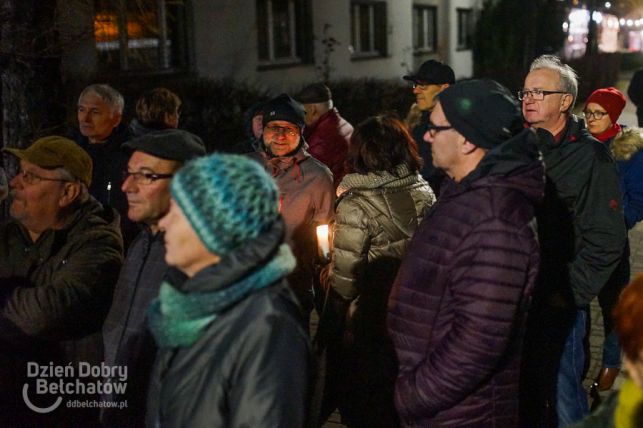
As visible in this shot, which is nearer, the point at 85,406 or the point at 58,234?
the point at 58,234

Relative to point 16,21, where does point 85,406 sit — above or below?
below

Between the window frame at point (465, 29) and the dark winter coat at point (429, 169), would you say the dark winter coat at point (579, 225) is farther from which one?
the window frame at point (465, 29)

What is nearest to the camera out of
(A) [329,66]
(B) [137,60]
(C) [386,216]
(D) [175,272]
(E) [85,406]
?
(D) [175,272]

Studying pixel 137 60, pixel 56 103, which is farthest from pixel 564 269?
pixel 137 60

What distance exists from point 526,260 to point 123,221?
10.2 ft

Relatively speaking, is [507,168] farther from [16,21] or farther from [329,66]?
[329,66]

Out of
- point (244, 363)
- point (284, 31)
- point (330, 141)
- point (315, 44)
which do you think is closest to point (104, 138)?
point (330, 141)

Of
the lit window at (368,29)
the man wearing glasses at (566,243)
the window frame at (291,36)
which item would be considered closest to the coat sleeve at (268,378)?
the man wearing glasses at (566,243)

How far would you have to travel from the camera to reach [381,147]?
429 cm

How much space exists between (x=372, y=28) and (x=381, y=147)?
16.9 metres

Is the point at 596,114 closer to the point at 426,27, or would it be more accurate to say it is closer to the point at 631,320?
the point at 631,320

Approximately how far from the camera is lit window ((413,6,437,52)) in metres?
23.6

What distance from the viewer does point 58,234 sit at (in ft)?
11.4

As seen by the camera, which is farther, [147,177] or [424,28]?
[424,28]
